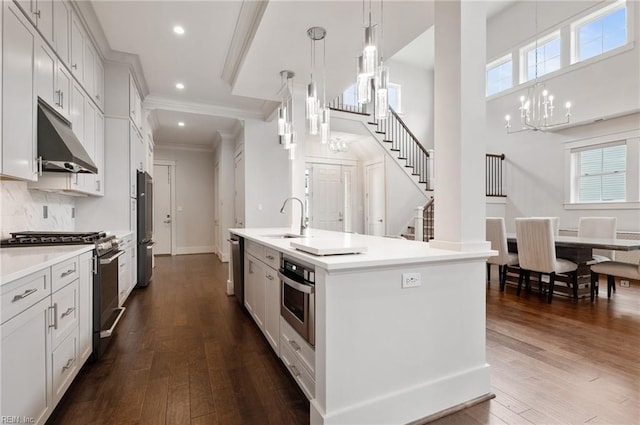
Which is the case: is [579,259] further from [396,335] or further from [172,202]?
[172,202]

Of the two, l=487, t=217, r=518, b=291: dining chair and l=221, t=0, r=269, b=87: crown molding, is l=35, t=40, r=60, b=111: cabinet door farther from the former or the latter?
l=487, t=217, r=518, b=291: dining chair

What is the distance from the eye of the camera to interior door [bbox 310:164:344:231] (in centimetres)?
821

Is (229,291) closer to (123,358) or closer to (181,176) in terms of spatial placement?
(123,358)

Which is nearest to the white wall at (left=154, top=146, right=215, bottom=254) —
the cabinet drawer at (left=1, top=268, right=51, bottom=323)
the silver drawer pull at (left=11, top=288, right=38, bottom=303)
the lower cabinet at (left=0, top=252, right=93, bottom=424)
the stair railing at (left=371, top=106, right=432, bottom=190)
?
the stair railing at (left=371, top=106, right=432, bottom=190)

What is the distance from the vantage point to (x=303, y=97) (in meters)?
4.71

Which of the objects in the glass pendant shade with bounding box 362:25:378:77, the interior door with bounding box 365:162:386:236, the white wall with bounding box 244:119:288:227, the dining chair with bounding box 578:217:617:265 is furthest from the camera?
the interior door with bounding box 365:162:386:236

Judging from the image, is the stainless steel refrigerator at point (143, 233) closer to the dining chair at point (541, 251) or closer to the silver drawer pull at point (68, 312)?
the silver drawer pull at point (68, 312)

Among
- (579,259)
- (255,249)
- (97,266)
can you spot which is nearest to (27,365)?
(97,266)

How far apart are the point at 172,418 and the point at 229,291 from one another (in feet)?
8.60

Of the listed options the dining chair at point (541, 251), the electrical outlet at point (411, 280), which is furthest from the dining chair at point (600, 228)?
the electrical outlet at point (411, 280)

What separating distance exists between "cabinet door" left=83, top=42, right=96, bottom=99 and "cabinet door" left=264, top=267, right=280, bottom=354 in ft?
9.76

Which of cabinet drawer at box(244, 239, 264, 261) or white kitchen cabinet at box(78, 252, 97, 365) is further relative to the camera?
cabinet drawer at box(244, 239, 264, 261)

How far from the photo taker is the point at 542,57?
6.91 meters

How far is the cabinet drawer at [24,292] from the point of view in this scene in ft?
4.08
